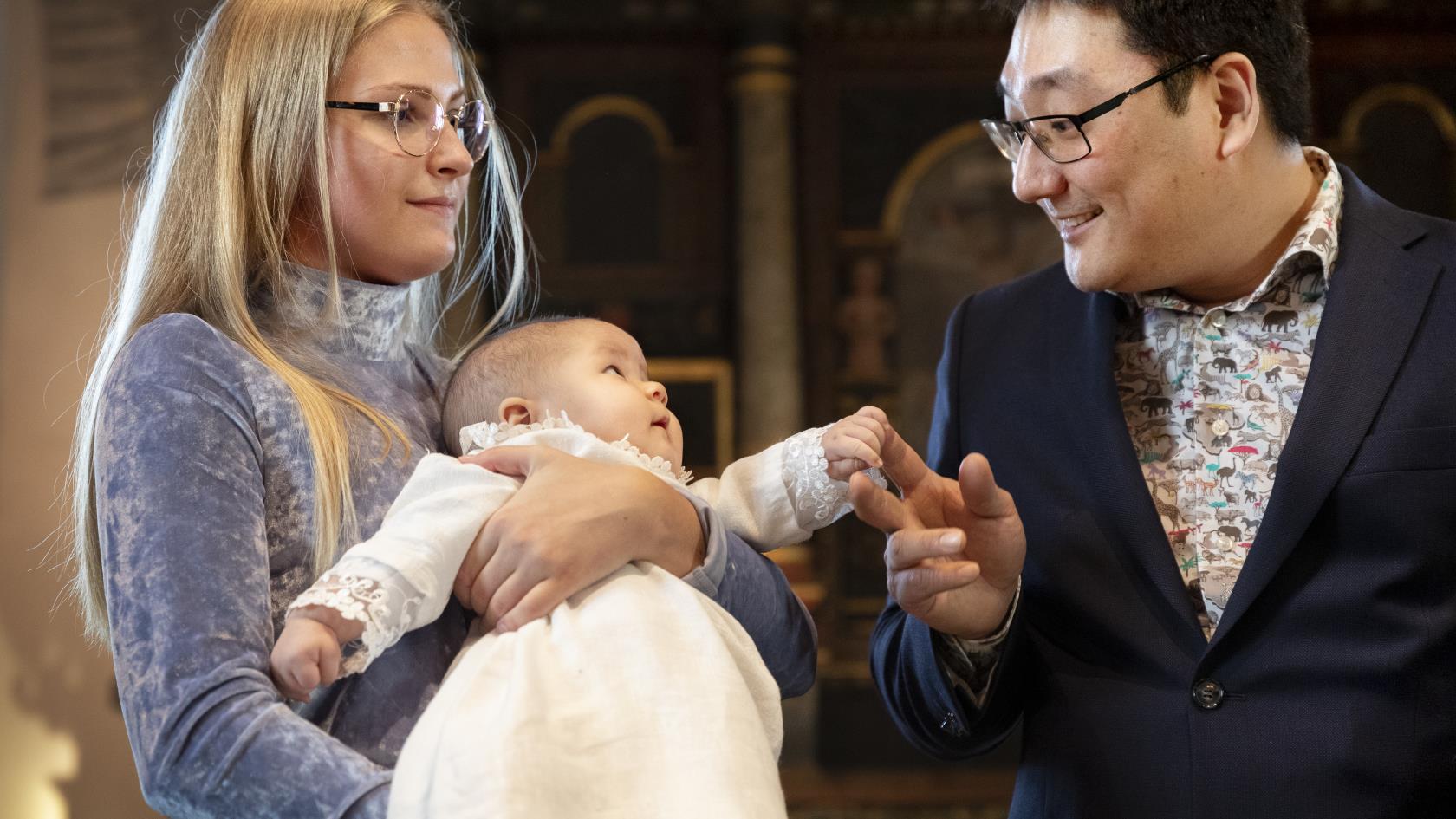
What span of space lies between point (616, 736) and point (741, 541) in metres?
0.40

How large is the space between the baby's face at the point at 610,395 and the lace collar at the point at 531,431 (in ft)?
0.05

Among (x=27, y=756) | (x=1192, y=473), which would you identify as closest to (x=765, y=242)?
(x=27, y=756)

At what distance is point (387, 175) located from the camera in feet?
5.54

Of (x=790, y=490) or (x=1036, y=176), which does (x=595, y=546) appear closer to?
(x=790, y=490)

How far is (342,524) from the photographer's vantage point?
153cm

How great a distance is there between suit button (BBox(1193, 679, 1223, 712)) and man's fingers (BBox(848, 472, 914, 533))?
0.45m

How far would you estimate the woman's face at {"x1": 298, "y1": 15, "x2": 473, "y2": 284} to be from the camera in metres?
1.68

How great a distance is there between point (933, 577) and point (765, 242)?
514 cm

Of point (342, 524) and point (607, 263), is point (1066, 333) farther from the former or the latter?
point (607, 263)

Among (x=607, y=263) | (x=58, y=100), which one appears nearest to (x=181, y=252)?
(x=58, y=100)

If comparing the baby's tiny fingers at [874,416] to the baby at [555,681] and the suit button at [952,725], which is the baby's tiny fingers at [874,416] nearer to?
the baby at [555,681]

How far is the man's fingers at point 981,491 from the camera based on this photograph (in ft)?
5.63

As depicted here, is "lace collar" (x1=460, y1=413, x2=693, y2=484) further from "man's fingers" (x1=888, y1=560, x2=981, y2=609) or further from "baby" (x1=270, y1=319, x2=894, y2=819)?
"man's fingers" (x1=888, y1=560, x2=981, y2=609)

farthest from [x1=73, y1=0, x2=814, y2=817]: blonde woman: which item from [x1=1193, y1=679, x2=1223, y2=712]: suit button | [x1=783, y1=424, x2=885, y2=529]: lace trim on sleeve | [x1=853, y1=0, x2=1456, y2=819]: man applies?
[x1=1193, y1=679, x2=1223, y2=712]: suit button
